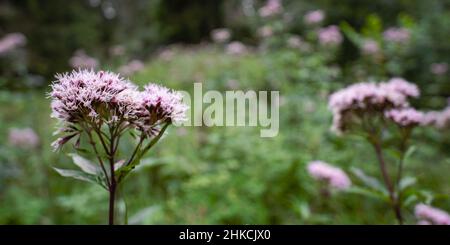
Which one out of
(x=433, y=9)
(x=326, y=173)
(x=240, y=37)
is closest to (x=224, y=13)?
(x=240, y=37)

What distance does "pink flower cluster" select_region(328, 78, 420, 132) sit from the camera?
1.48 metres

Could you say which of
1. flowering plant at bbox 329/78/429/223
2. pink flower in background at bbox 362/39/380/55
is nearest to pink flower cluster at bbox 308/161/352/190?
flowering plant at bbox 329/78/429/223

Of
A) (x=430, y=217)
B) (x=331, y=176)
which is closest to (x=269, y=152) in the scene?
(x=331, y=176)

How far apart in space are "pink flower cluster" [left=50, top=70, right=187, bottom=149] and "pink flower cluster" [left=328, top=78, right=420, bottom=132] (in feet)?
2.76

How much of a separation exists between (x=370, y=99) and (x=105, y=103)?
3.40ft

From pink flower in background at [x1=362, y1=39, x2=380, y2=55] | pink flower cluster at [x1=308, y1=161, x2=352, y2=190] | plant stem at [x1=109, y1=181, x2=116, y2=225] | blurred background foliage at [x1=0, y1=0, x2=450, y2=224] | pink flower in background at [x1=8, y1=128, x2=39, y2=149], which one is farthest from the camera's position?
pink flower in background at [x1=362, y1=39, x2=380, y2=55]

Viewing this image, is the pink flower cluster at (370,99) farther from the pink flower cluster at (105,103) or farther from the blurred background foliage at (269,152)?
the pink flower cluster at (105,103)

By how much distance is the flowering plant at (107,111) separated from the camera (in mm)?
872

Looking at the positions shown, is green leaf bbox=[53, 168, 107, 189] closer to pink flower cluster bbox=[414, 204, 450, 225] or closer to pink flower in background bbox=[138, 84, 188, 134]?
pink flower in background bbox=[138, 84, 188, 134]

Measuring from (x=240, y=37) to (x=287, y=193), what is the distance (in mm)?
7254

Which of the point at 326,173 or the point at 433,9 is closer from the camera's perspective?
the point at 326,173

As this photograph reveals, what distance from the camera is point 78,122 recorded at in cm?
92

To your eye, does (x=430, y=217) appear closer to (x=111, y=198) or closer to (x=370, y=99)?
(x=370, y=99)
